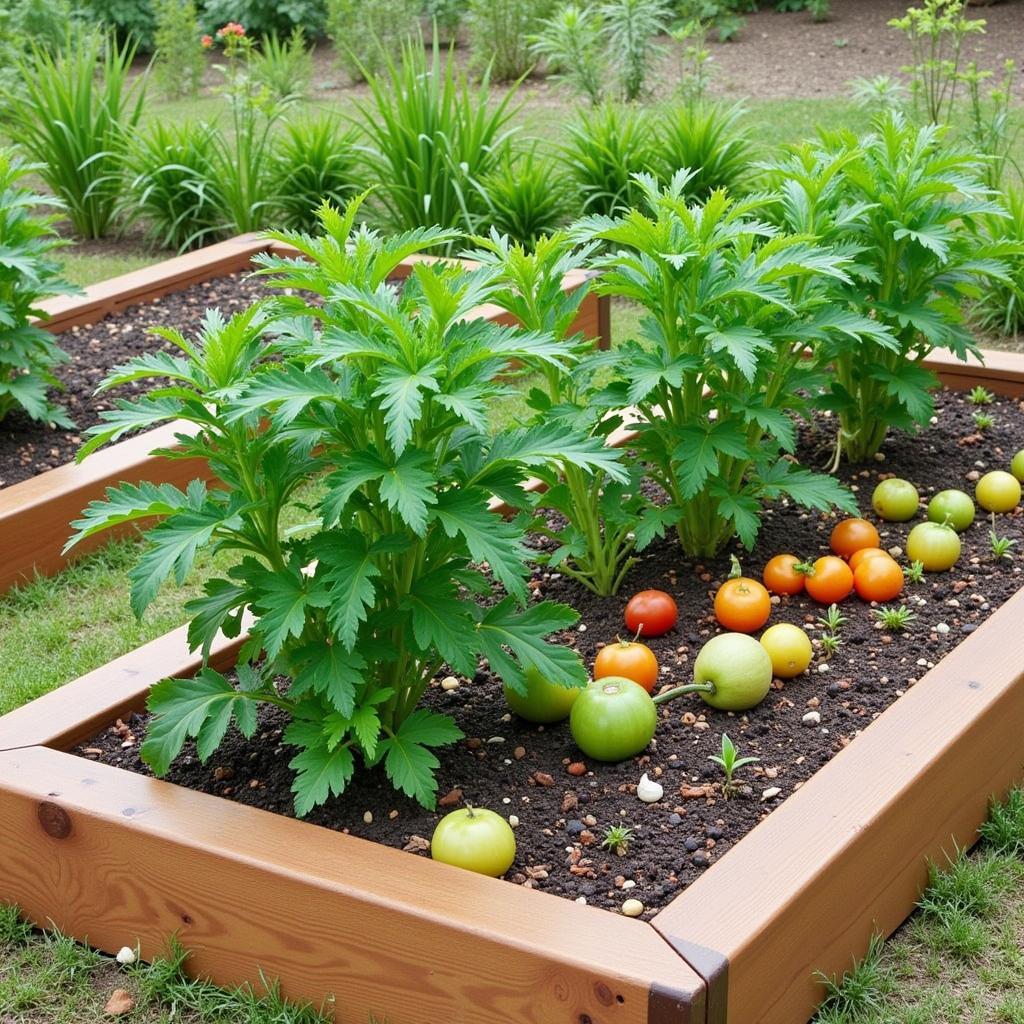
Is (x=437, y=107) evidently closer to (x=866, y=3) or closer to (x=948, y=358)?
(x=948, y=358)

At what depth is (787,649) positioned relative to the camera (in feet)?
10.9

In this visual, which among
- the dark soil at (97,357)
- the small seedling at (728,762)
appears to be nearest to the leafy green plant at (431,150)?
the dark soil at (97,357)

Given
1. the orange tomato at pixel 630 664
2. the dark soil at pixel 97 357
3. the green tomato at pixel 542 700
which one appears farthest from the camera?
the dark soil at pixel 97 357

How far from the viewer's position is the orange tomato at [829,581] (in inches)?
143

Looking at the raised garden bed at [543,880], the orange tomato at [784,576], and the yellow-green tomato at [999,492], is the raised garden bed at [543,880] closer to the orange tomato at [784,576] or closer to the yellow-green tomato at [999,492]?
the orange tomato at [784,576]

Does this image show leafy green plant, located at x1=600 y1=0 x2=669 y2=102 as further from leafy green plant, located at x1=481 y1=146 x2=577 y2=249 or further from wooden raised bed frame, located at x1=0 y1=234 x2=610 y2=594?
wooden raised bed frame, located at x1=0 y1=234 x2=610 y2=594

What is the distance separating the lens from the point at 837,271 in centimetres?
333

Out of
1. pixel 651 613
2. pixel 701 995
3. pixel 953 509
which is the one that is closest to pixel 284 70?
pixel 953 509

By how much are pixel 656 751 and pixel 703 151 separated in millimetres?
4650

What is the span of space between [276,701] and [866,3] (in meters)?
12.6

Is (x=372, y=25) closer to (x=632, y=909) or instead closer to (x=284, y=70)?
(x=284, y=70)

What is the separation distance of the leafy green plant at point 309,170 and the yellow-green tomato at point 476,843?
17.7 ft

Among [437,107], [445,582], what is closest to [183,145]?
[437,107]

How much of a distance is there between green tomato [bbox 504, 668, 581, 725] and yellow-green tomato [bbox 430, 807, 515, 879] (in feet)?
1.40
